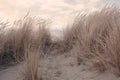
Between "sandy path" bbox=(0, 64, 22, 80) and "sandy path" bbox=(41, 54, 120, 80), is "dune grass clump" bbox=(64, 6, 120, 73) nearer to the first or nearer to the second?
"sandy path" bbox=(41, 54, 120, 80)

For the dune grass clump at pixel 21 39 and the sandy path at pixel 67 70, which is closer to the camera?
the sandy path at pixel 67 70

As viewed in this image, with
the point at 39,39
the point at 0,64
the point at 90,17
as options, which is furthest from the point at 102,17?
the point at 0,64

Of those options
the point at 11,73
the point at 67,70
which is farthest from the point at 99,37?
the point at 11,73

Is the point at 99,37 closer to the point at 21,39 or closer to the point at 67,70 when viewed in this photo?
the point at 67,70

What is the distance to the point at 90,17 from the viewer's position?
18.5 ft

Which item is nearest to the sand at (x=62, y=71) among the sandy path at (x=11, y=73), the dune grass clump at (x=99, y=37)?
the sandy path at (x=11, y=73)

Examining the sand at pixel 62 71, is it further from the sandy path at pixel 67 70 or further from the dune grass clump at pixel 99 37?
the dune grass clump at pixel 99 37

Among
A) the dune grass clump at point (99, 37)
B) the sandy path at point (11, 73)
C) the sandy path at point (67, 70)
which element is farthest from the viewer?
the sandy path at point (11, 73)

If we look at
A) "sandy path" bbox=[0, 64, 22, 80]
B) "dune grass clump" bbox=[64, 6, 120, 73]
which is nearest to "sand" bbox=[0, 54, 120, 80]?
"sandy path" bbox=[0, 64, 22, 80]

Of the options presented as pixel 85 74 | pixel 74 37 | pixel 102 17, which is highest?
pixel 102 17

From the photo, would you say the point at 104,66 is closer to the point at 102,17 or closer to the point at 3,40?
the point at 102,17

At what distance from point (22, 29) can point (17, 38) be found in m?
0.29

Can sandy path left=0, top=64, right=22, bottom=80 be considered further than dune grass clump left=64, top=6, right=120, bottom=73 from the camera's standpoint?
Yes

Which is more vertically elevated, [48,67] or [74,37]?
[74,37]
